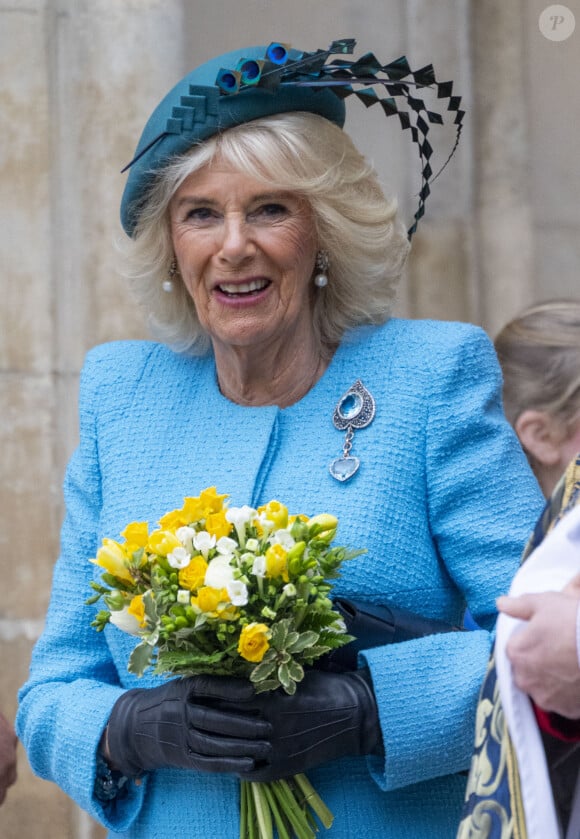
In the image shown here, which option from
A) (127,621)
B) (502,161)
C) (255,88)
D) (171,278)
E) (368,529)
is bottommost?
(127,621)

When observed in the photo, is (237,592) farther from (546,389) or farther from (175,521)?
(546,389)

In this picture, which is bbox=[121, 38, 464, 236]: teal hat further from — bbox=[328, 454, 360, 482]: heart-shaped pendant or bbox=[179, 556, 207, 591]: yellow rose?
bbox=[179, 556, 207, 591]: yellow rose

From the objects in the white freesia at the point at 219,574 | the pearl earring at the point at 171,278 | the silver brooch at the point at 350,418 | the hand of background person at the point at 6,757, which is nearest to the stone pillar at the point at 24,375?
the hand of background person at the point at 6,757

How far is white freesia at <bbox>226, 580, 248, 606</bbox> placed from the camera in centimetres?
230

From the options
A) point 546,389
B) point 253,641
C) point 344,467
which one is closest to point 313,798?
point 253,641

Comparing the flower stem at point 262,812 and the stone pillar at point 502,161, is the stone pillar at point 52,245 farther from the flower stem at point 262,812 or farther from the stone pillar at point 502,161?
the flower stem at point 262,812

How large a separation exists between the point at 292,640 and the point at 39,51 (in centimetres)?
267

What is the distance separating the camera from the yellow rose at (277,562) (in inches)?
91.1

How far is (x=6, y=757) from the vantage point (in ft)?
10.2

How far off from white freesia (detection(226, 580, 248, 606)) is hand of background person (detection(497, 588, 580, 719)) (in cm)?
47

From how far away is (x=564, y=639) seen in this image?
75.5 inches

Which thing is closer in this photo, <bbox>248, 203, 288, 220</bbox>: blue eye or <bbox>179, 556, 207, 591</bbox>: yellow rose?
<bbox>179, 556, 207, 591</bbox>: yellow rose

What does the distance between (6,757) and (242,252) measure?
4.02 feet

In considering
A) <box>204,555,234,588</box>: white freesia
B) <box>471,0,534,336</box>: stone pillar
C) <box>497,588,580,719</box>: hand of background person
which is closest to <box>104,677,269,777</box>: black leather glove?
<box>204,555,234,588</box>: white freesia
